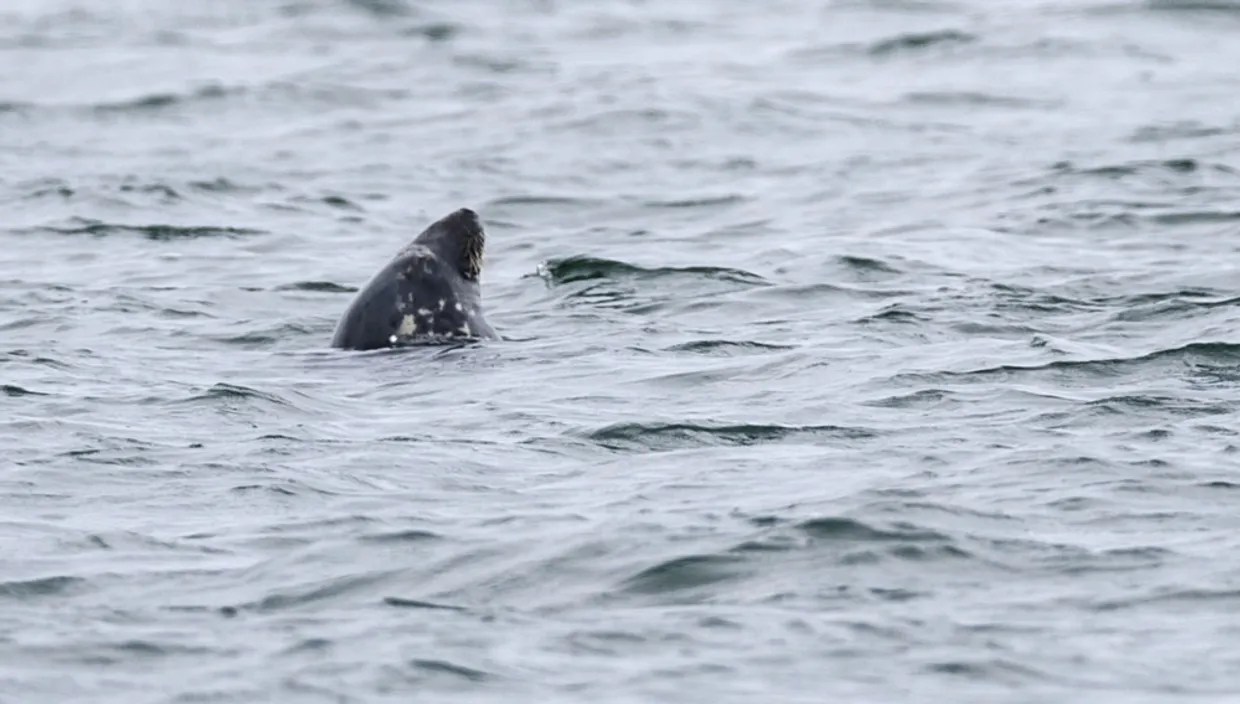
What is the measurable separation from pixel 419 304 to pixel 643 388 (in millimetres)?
1841

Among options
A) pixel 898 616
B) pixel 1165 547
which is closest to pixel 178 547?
pixel 898 616

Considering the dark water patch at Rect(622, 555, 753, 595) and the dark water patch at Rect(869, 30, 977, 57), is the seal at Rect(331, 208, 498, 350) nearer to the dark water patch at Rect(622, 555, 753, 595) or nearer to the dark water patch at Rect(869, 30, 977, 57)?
the dark water patch at Rect(622, 555, 753, 595)

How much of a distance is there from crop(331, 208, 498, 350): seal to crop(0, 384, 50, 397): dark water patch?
1907 mm

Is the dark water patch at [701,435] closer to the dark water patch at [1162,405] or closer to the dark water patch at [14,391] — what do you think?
the dark water patch at [1162,405]

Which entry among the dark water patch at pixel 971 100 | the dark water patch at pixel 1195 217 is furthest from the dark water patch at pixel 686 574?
the dark water patch at pixel 971 100

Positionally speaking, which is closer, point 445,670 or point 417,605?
point 445,670

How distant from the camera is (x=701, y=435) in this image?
11266 millimetres

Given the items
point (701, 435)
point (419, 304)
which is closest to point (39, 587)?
point (701, 435)

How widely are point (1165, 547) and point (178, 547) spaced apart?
150 inches

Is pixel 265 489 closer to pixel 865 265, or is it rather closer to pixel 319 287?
pixel 319 287

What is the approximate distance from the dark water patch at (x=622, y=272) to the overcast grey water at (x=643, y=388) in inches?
2.5

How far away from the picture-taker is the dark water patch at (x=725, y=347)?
44.4ft

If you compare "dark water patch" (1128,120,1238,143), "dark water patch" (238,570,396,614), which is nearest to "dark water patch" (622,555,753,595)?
"dark water patch" (238,570,396,614)

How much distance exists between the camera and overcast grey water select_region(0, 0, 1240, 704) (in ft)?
27.0
